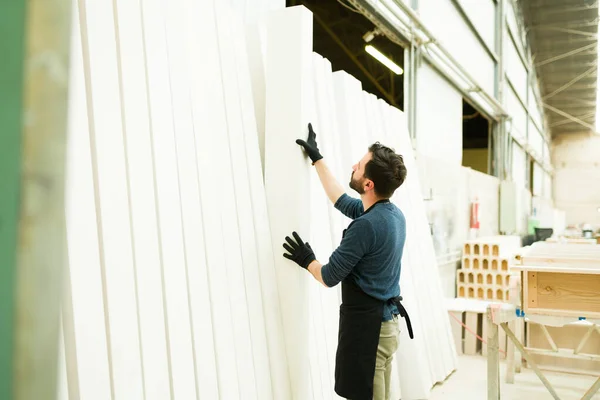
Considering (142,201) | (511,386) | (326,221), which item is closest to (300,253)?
(326,221)

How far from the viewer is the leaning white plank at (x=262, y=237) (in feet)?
7.74

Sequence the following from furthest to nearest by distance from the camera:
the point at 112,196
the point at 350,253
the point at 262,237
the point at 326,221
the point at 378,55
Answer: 1. the point at 378,55
2. the point at 326,221
3. the point at 262,237
4. the point at 350,253
5. the point at 112,196

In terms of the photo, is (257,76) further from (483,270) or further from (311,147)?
(483,270)

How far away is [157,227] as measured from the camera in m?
1.84

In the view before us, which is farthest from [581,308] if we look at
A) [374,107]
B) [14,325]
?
[14,325]

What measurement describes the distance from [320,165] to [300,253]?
0.53m

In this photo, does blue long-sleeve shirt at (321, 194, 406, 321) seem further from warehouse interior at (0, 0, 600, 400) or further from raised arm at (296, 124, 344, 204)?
raised arm at (296, 124, 344, 204)

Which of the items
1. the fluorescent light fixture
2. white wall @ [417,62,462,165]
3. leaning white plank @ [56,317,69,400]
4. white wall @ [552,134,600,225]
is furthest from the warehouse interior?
white wall @ [552,134,600,225]

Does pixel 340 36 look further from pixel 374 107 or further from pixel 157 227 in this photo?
pixel 157 227

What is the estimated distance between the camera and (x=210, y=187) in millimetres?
2127

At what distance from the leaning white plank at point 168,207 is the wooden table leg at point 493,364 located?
2271mm

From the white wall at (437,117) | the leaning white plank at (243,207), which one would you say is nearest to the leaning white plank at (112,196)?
the leaning white plank at (243,207)

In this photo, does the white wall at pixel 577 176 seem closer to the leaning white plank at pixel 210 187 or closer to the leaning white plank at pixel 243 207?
the leaning white plank at pixel 243 207

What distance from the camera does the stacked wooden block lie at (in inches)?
233
